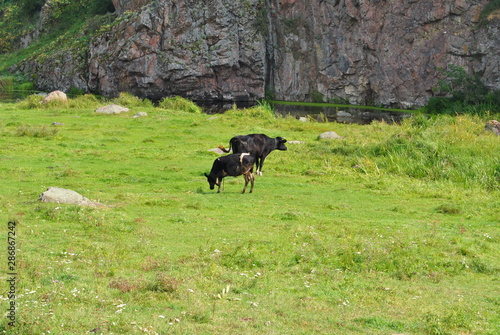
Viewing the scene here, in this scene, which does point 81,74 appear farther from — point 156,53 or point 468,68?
point 468,68

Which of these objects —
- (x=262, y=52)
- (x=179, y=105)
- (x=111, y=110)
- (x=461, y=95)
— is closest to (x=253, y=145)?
(x=111, y=110)

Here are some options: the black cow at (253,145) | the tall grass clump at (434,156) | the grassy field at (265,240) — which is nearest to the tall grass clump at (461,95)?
the tall grass clump at (434,156)

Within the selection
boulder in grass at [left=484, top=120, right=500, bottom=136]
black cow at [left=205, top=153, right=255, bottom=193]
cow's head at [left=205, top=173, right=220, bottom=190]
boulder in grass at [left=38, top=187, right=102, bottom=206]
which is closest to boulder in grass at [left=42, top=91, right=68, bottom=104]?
cow's head at [left=205, top=173, right=220, bottom=190]

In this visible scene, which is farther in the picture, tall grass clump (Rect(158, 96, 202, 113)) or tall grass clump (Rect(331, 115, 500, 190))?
tall grass clump (Rect(158, 96, 202, 113))

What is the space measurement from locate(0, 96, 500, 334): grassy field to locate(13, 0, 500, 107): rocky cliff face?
1546 inches

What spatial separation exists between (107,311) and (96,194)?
912 centimetres

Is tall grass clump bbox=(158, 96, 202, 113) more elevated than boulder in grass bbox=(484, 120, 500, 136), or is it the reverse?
boulder in grass bbox=(484, 120, 500, 136)

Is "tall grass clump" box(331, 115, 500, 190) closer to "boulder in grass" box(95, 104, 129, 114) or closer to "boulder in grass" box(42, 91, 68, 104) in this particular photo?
"boulder in grass" box(95, 104, 129, 114)

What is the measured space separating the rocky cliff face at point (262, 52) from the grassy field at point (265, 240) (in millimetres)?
39264

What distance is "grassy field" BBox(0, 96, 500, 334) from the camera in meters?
8.58

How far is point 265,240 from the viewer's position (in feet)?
42.6

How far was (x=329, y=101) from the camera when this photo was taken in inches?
2763

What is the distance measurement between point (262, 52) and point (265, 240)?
60.9m

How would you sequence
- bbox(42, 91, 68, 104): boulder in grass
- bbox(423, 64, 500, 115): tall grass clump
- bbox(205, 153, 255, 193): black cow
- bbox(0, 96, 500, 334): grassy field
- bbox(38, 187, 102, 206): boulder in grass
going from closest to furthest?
1. bbox(0, 96, 500, 334): grassy field
2. bbox(38, 187, 102, 206): boulder in grass
3. bbox(205, 153, 255, 193): black cow
4. bbox(42, 91, 68, 104): boulder in grass
5. bbox(423, 64, 500, 115): tall grass clump
